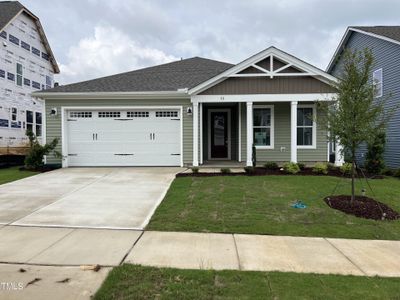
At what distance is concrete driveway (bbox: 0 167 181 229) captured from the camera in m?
6.08

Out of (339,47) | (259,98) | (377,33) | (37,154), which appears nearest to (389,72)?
(377,33)

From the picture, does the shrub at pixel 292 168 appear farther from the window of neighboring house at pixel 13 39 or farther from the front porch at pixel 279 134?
the window of neighboring house at pixel 13 39

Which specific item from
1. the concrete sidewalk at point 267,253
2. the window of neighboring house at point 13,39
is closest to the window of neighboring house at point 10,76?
the window of neighboring house at point 13,39

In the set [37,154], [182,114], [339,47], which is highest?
[339,47]

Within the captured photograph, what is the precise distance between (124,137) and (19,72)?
11.4 metres

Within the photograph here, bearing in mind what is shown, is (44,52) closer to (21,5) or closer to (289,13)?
(21,5)

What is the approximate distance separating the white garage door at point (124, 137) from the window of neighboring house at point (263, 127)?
349cm

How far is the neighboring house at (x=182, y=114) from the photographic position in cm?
1259

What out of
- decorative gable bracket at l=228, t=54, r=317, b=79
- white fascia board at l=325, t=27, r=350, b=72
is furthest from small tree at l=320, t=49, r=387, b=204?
white fascia board at l=325, t=27, r=350, b=72

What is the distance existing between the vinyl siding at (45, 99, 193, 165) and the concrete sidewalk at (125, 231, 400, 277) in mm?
7879

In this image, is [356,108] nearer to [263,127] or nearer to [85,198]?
[85,198]

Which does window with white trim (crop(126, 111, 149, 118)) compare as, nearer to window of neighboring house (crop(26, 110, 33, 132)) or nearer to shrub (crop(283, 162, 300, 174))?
shrub (crop(283, 162, 300, 174))

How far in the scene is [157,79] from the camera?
14.8 m

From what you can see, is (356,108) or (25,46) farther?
(25,46)
